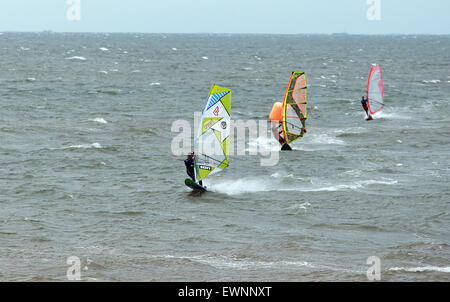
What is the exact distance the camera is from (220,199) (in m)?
30.0

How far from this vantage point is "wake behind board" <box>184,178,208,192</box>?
99.1 feet

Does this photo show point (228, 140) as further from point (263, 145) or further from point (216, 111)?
point (263, 145)

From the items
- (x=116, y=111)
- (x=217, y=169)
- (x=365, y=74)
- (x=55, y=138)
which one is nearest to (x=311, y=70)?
(x=365, y=74)

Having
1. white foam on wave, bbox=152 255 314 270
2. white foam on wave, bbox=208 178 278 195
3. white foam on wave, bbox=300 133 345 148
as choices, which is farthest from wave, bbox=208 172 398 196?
white foam on wave, bbox=300 133 345 148

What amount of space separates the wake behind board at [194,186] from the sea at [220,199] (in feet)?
1.50

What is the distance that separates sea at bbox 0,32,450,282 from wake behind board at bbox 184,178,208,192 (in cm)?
46

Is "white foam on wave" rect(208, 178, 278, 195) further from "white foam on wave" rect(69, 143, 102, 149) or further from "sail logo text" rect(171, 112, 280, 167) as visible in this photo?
"white foam on wave" rect(69, 143, 102, 149)

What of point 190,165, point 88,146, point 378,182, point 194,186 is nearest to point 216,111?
point 190,165

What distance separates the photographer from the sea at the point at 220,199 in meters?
21.2

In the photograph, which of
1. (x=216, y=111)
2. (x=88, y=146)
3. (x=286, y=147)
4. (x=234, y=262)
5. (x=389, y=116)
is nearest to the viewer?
(x=234, y=262)

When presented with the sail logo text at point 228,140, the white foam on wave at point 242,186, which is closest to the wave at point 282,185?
the white foam on wave at point 242,186

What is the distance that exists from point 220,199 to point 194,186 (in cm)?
142
